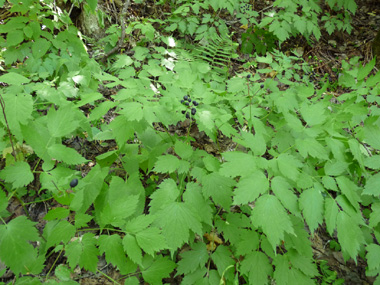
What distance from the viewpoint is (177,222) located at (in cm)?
159

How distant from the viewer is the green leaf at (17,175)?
1518mm

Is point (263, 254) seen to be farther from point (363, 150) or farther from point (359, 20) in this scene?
point (359, 20)

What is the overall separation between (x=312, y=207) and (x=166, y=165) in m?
0.97

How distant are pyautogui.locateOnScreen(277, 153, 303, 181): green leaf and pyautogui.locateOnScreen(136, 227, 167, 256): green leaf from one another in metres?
0.84

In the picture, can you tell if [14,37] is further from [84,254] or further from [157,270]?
[157,270]

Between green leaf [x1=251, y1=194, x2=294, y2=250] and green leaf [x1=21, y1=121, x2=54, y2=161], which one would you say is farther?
green leaf [x1=21, y1=121, x2=54, y2=161]

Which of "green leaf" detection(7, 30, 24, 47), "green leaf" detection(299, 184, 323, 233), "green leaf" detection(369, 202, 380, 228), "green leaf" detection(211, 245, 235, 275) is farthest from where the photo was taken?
"green leaf" detection(7, 30, 24, 47)

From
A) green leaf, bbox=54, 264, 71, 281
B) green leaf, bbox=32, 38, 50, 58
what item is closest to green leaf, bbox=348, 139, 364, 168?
green leaf, bbox=54, 264, 71, 281

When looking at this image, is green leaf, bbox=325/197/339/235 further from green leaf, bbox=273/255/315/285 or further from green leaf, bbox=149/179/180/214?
green leaf, bbox=149/179/180/214

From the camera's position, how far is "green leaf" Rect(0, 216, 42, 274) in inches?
50.9

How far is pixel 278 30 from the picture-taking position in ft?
13.3

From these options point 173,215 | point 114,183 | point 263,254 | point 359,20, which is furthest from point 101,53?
point 359,20

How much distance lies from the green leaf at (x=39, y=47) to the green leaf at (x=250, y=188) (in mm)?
2941

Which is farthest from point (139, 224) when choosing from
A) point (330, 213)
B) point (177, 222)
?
point (330, 213)
